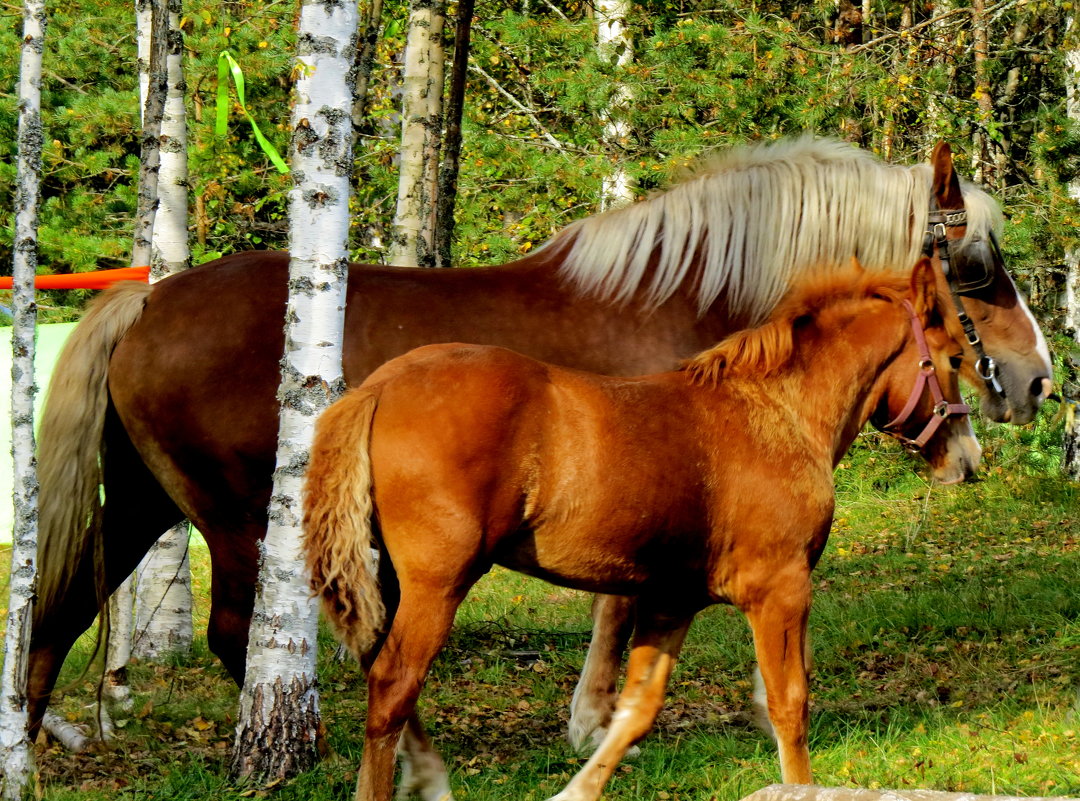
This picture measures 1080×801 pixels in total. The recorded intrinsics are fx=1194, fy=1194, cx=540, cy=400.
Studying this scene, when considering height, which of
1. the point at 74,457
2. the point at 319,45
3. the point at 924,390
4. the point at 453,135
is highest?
the point at 319,45

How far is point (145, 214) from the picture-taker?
5.96 m

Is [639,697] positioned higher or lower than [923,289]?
lower

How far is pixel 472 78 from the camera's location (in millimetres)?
14391

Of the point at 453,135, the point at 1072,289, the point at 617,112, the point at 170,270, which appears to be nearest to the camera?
the point at 170,270

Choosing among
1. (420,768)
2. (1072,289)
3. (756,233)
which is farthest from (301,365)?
(1072,289)

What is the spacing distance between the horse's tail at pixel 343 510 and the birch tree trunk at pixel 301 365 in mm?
701

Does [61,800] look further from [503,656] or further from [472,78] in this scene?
[472,78]

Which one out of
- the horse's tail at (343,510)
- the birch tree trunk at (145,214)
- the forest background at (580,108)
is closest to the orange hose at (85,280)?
the birch tree trunk at (145,214)

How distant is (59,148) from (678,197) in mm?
11135

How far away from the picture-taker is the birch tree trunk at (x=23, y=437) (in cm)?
381

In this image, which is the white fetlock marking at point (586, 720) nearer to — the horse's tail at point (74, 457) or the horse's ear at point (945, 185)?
the horse's tail at point (74, 457)

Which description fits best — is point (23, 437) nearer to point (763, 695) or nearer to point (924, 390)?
point (763, 695)

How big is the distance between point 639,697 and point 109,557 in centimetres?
236

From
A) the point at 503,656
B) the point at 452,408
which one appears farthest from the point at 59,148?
the point at 452,408
